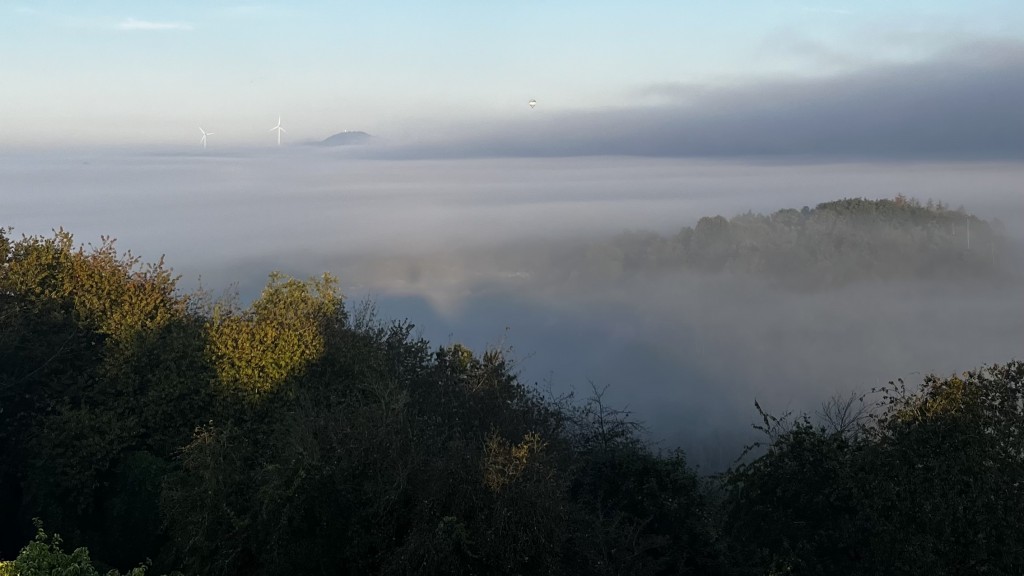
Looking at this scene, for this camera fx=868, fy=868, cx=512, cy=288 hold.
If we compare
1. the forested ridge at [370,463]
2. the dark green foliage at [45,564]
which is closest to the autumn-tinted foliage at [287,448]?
the forested ridge at [370,463]

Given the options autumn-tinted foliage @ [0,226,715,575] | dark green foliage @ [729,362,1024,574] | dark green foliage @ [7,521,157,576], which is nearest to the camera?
dark green foliage @ [7,521,157,576]

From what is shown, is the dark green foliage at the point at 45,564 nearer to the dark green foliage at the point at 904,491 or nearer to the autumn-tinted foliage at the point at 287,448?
the autumn-tinted foliage at the point at 287,448

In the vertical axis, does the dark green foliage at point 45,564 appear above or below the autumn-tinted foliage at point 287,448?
above

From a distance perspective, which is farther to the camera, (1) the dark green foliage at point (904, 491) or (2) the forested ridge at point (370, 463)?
(1) the dark green foliage at point (904, 491)

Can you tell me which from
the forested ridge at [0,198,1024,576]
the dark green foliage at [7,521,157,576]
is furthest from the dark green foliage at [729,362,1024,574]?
the dark green foliage at [7,521,157,576]

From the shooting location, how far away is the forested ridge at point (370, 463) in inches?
790

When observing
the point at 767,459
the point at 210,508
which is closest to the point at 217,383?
the point at 210,508

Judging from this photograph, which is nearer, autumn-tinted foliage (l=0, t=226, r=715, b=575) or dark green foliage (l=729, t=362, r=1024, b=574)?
autumn-tinted foliage (l=0, t=226, r=715, b=575)

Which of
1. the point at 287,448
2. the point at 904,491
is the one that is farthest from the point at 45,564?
the point at 904,491

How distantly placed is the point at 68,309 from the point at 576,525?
2073 centimetres

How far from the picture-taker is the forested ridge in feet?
65.9

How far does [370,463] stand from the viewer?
69.2ft

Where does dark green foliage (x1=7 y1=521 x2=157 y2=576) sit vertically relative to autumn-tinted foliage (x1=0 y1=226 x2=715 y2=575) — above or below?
above

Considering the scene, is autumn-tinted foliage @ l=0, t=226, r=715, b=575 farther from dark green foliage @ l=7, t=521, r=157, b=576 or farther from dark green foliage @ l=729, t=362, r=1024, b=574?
dark green foliage @ l=7, t=521, r=157, b=576
